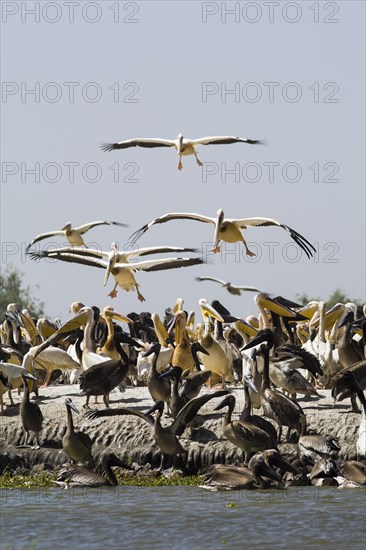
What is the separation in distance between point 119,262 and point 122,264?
30cm

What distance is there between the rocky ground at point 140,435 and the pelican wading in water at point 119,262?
4883 mm

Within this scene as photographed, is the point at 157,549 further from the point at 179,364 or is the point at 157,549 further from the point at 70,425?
the point at 179,364

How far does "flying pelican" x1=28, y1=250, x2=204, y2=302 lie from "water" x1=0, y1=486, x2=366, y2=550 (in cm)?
766

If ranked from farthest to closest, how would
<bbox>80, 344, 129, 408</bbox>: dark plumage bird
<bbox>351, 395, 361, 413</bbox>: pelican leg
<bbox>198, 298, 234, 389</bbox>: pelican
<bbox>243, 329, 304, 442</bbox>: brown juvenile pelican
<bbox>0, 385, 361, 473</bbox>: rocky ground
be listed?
<bbox>198, 298, 234, 389</bbox>: pelican
<bbox>80, 344, 129, 408</bbox>: dark plumage bird
<bbox>351, 395, 361, 413</bbox>: pelican leg
<bbox>0, 385, 361, 473</bbox>: rocky ground
<bbox>243, 329, 304, 442</bbox>: brown juvenile pelican

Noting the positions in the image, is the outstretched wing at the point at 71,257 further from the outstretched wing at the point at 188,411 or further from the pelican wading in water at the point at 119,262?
the outstretched wing at the point at 188,411

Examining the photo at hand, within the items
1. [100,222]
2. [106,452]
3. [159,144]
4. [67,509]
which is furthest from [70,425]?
[100,222]

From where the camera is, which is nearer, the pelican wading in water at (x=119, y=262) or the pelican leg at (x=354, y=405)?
the pelican leg at (x=354, y=405)

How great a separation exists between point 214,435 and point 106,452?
3.53 feet

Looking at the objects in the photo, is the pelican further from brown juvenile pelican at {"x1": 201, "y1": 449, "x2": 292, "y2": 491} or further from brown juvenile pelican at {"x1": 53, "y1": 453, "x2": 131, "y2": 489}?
brown juvenile pelican at {"x1": 201, "y1": 449, "x2": 292, "y2": 491}

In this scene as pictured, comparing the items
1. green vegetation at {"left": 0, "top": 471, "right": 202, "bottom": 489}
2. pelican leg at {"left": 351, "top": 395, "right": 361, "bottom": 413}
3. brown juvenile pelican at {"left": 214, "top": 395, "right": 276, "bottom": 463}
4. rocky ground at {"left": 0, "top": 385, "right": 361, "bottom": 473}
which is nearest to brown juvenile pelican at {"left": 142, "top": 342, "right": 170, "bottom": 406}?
rocky ground at {"left": 0, "top": 385, "right": 361, "bottom": 473}

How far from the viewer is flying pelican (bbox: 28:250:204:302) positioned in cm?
2075

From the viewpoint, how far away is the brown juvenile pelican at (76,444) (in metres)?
14.1

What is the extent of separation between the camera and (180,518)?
1176 cm

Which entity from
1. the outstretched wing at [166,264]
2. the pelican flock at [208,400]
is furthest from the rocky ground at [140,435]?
the outstretched wing at [166,264]
